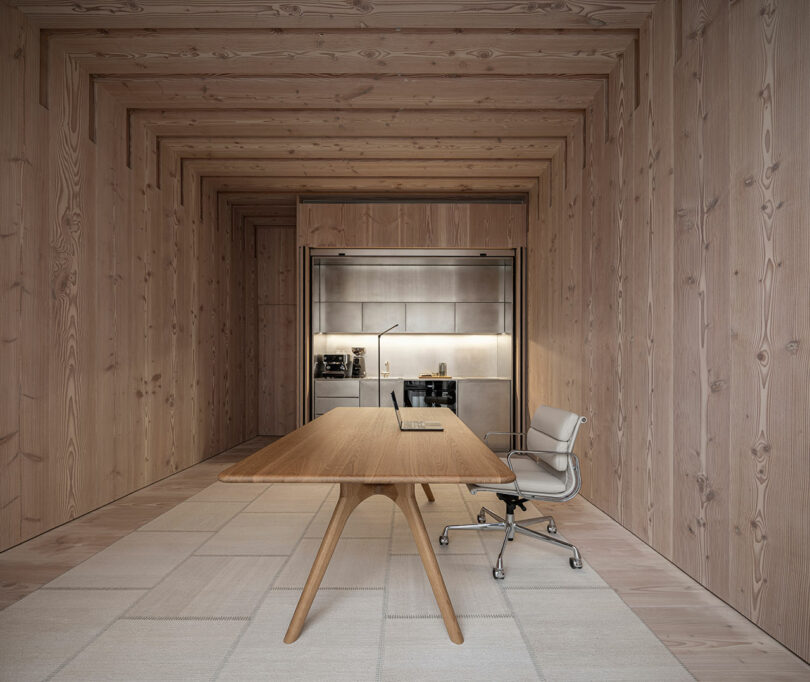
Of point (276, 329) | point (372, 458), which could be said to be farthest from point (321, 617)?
point (276, 329)

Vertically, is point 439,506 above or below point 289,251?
below

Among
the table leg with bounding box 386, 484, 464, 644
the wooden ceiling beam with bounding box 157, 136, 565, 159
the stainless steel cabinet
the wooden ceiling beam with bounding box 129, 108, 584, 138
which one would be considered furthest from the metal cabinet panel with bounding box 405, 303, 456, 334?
the table leg with bounding box 386, 484, 464, 644

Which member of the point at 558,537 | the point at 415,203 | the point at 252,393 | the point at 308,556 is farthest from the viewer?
the point at 252,393

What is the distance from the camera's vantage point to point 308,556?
2.83 metres

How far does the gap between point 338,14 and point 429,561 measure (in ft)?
9.75

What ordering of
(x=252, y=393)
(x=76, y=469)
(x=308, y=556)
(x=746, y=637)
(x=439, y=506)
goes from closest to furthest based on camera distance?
(x=746, y=637), (x=308, y=556), (x=76, y=469), (x=439, y=506), (x=252, y=393)

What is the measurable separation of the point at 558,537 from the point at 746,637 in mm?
1148

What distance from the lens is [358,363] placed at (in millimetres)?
6383

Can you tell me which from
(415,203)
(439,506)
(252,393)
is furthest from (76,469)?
(415,203)

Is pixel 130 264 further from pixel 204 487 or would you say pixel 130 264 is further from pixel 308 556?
pixel 308 556

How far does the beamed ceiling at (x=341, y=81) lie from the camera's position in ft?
9.78

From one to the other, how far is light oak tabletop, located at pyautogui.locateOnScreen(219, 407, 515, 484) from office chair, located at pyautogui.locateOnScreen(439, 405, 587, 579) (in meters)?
0.30

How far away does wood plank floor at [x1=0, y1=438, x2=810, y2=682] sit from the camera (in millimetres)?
1883

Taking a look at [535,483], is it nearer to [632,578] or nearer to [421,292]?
[632,578]
